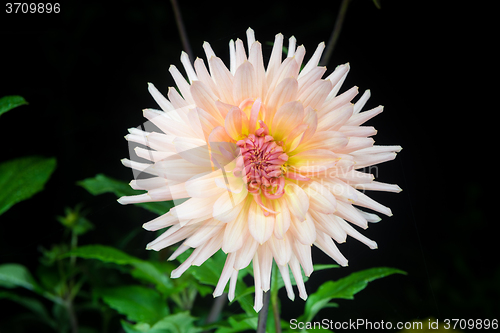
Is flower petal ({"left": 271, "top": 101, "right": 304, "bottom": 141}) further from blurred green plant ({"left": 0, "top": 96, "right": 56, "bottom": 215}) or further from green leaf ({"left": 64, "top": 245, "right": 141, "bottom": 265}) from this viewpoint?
blurred green plant ({"left": 0, "top": 96, "right": 56, "bottom": 215})

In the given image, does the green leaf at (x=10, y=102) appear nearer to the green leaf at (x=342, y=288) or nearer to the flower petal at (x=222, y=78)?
the flower petal at (x=222, y=78)

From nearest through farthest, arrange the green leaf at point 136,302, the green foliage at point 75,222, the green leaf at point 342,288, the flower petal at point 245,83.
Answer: the flower petal at point 245,83, the green leaf at point 342,288, the green leaf at point 136,302, the green foliage at point 75,222

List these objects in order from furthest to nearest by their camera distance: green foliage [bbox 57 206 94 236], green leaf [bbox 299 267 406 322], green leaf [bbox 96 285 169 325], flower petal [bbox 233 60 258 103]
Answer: green foliage [bbox 57 206 94 236]
green leaf [bbox 96 285 169 325]
green leaf [bbox 299 267 406 322]
flower petal [bbox 233 60 258 103]

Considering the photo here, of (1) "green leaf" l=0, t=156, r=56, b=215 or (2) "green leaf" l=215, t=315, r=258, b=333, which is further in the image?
(1) "green leaf" l=0, t=156, r=56, b=215

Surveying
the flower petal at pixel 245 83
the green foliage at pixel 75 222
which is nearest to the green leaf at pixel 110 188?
the green foliage at pixel 75 222

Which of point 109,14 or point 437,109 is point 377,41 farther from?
point 109,14

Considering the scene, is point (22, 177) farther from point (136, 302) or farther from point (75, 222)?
point (136, 302)

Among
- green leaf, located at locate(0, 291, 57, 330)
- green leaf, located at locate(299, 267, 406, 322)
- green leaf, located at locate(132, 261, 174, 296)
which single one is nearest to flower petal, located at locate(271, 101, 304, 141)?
green leaf, located at locate(299, 267, 406, 322)

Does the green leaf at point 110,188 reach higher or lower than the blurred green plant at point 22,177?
lower
